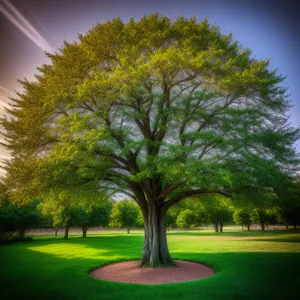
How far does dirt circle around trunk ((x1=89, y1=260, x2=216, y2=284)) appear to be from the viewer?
13.2 m

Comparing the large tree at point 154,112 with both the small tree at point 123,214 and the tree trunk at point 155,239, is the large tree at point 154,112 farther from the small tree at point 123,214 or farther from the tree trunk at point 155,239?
the small tree at point 123,214

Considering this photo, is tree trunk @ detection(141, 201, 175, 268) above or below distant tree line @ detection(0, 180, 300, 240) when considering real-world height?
below

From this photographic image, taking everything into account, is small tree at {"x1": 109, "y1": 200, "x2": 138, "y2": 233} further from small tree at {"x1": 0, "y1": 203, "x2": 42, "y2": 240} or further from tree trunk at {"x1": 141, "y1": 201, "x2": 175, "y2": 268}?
tree trunk at {"x1": 141, "y1": 201, "x2": 175, "y2": 268}

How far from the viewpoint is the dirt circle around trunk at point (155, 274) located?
13177 mm

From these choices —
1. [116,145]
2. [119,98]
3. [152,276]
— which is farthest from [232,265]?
[119,98]

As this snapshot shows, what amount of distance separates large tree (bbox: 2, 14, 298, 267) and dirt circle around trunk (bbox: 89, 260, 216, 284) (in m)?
1.23

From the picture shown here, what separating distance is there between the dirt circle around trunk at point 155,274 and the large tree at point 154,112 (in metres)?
1.23

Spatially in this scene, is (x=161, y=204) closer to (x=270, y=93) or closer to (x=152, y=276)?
(x=152, y=276)

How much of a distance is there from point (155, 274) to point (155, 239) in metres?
2.56

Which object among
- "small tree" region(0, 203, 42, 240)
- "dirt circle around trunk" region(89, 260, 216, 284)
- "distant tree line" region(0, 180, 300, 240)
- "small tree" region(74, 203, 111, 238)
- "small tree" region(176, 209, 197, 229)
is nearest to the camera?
"dirt circle around trunk" region(89, 260, 216, 284)

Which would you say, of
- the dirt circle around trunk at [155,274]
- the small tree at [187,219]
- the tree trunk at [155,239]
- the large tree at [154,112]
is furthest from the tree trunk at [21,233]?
the small tree at [187,219]

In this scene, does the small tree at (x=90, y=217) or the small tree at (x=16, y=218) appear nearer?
the small tree at (x=16, y=218)

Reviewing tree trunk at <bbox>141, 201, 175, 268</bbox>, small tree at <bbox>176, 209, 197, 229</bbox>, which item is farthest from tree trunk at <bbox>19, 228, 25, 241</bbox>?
small tree at <bbox>176, 209, 197, 229</bbox>

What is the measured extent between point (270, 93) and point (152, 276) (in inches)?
504
